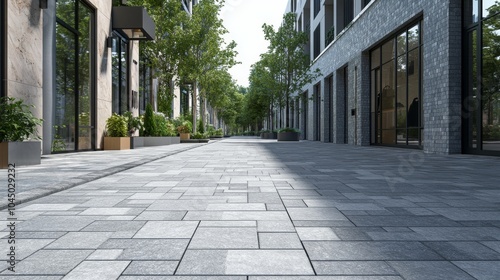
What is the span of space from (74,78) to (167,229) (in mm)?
11471

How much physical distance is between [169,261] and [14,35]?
29.5ft

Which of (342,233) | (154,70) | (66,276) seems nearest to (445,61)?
(342,233)

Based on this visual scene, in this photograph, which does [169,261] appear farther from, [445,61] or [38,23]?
[445,61]

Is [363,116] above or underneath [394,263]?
above

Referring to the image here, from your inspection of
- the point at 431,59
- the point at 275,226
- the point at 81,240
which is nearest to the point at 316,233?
the point at 275,226

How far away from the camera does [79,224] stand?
10.8ft

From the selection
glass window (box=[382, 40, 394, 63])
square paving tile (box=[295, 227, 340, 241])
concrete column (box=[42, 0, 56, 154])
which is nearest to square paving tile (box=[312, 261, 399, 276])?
square paving tile (box=[295, 227, 340, 241])

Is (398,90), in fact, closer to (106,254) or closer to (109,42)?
(109,42)

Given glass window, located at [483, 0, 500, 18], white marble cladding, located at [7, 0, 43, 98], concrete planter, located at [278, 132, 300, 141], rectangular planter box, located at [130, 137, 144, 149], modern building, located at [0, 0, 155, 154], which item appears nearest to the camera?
white marble cladding, located at [7, 0, 43, 98]

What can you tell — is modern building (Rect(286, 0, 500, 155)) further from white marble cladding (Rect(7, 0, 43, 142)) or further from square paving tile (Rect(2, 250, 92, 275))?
white marble cladding (Rect(7, 0, 43, 142))

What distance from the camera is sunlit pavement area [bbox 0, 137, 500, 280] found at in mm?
2252

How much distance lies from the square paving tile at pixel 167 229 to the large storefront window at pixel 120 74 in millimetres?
14902

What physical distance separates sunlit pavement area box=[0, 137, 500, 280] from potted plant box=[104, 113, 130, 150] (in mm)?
9576

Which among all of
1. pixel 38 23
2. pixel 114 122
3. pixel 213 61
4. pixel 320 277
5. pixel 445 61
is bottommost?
pixel 320 277
